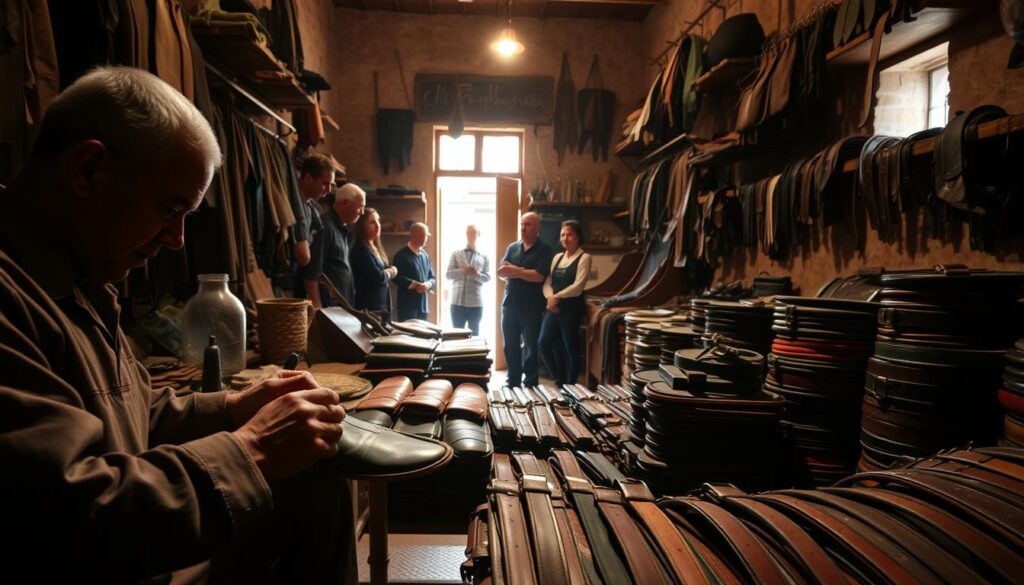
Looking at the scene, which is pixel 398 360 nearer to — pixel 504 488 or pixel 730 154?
pixel 504 488

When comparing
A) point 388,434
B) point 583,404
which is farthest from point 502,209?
point 388,434

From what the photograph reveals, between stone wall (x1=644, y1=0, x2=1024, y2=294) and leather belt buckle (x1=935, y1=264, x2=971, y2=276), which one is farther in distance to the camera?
stone wall (x1=644, y1=0, x2=1024, y2=294)

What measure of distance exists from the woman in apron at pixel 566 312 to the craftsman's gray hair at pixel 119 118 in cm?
466

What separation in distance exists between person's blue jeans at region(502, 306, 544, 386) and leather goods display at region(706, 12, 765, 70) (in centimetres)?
295

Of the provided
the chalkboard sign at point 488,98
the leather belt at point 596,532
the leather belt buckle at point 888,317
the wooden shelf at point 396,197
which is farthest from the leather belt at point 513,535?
the chalkboard sign at point 488,98

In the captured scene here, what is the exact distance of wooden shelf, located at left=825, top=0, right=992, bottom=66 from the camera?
8.32 ft

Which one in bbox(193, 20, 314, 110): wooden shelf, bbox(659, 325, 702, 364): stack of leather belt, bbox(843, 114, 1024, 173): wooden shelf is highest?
bbox(193, 20, 314, 110): wooden shelf

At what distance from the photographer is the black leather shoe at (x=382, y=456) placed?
126 centimetres

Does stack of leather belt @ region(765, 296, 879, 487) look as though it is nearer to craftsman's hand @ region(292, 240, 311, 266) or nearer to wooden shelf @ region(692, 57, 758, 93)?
wooden shelf @ region(692, 57, 758, 93)

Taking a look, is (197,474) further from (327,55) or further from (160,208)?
(327,55)

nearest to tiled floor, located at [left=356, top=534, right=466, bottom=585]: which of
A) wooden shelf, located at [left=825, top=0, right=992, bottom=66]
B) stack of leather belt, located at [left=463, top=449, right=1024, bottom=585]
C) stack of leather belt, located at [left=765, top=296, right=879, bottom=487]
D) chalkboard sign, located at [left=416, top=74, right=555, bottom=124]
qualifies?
stack of leather belt, located at [left=463, top=449, right=1024, bottom=585]

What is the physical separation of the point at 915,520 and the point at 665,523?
468 mm

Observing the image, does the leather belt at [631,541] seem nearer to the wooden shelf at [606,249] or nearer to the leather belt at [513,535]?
the leather belt at [513,535]

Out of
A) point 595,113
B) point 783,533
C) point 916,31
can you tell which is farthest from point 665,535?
point 595,113
